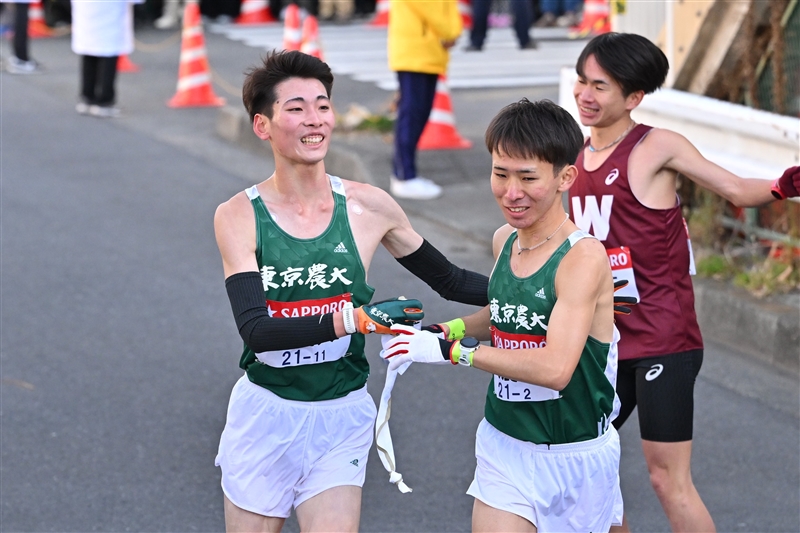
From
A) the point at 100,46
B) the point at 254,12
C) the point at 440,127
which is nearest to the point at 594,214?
the point at 440,127

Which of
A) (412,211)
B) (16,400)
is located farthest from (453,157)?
(16,400)

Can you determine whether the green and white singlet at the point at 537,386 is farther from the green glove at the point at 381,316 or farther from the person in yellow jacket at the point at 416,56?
the person in yellow jacket at the point at 416,56

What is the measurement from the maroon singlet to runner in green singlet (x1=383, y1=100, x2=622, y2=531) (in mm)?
666

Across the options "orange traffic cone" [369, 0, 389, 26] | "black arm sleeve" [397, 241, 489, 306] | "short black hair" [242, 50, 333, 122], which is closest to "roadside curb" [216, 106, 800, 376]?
"black arm sleeve" [397, 241, 489, 306]

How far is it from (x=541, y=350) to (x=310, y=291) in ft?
2.32

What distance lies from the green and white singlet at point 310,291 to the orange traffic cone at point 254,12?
18.1 metres

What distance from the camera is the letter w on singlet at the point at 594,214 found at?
395 centimetres

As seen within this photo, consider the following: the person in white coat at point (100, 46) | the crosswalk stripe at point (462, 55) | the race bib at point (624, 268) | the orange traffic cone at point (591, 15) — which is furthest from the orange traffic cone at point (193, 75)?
the race bib at point (624, 268)

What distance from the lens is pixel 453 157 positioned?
34.0 ft

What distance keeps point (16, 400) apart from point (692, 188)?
437cm

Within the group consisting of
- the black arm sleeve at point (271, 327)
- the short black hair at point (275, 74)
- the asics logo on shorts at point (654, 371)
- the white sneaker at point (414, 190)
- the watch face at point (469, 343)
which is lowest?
the white sneaker at point (414, 190)

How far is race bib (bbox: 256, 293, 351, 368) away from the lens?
129 inches

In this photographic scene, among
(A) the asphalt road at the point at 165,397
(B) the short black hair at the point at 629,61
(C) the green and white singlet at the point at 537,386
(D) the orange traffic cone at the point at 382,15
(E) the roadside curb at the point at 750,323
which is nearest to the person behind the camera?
(C) the green and white singlet at the point at 537,386

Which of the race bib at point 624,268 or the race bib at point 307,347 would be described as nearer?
the race bib at point 307,347
